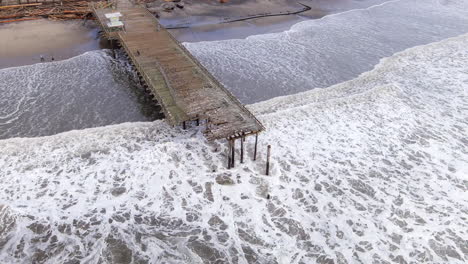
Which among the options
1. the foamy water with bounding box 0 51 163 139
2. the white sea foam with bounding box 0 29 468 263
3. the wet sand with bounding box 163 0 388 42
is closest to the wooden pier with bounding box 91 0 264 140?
the white sea foam with bounding box 0 29 468 263

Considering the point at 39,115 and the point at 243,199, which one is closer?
the point at 243,199

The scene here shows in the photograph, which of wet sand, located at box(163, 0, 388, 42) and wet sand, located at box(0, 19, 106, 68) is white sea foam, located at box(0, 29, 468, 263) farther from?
wet sand, located at box(163, 0, 388, 42)

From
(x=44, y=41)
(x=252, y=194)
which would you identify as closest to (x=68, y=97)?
(x=44, y=41)

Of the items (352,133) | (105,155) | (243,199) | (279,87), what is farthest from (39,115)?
A: (352,133)

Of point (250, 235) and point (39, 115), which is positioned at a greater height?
point (39, 115)

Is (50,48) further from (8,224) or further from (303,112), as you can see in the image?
(303,112)
